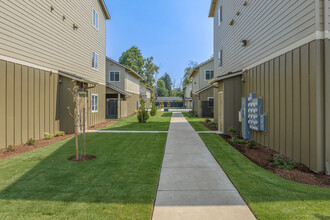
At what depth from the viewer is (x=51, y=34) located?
10508mm

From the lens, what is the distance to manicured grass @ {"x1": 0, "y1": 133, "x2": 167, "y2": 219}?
3.39 meters

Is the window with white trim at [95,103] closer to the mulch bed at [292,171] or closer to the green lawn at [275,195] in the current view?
the mulch bed at [292,171]

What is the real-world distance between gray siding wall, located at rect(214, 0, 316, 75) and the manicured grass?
5227 millimetres

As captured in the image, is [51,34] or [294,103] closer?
[294,103]

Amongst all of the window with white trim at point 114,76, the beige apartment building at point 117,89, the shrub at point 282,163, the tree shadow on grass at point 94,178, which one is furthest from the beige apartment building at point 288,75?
the window with white trim at point 114,76

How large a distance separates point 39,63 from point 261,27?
936cm

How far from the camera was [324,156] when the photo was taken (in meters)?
5.02

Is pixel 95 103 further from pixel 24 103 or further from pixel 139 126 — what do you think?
pixel 24 103

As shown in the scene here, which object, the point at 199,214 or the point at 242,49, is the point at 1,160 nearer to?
the point at 199,214

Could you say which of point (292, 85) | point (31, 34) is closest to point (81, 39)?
point (31, 34)

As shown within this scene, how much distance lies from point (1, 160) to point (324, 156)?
28.5ft

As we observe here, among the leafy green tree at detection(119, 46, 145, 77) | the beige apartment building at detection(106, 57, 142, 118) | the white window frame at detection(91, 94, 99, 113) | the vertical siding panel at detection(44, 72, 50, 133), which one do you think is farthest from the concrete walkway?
the leafy green tree at detection(119, 46, 145, 77)

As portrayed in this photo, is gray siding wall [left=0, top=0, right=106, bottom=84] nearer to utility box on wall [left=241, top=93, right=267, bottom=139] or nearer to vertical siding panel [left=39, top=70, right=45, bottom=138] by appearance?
vertical siding panel [left=39, top=70, right=45, bottom=138]

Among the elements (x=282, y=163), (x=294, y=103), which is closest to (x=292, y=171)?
(x=282, y=163)
